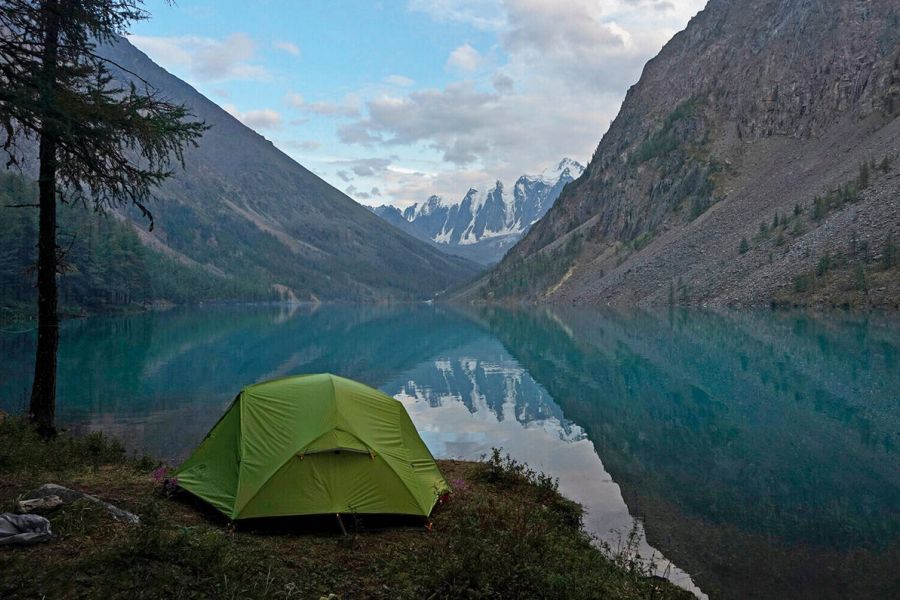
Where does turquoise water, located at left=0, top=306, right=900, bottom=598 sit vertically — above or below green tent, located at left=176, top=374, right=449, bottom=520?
below

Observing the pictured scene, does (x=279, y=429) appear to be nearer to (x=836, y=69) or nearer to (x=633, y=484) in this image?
(x=633, y=484)

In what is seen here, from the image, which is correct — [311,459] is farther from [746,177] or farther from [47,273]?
Answer: [746,177]

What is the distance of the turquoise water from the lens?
11.7 m

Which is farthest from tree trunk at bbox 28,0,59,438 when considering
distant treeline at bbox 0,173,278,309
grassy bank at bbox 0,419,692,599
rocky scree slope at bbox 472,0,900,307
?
rocky scree slope at bbox 472,0,900,307

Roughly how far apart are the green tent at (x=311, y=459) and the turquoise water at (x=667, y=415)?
4.51 metres

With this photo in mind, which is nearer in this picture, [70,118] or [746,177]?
[70,118]

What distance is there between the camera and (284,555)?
8133mm

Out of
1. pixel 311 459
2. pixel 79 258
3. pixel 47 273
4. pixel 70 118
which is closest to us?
pixel 70 118

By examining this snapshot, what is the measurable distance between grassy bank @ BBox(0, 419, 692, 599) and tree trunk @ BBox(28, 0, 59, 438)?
5.93 ft

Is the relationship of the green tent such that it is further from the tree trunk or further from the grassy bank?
the tree trunk

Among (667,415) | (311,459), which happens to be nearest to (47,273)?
(311,459)

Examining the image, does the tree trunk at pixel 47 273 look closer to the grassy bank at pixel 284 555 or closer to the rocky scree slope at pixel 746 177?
the grassy bank at pixel 284 555

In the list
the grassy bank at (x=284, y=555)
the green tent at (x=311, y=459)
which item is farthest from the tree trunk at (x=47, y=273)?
the green tent at (x=311, y=459)

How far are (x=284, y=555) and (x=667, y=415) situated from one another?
19.0 meters
